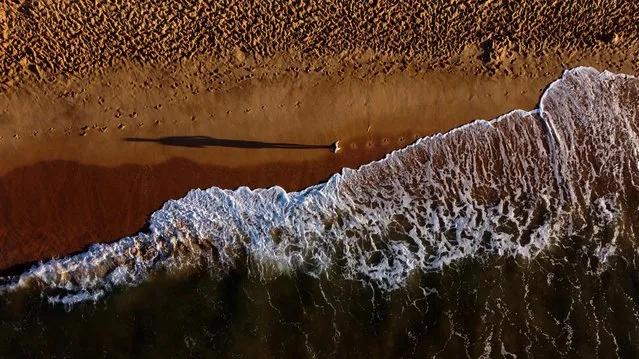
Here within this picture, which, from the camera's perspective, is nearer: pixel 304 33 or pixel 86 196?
pixel 86 196

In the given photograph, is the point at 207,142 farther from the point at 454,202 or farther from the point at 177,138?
the point at 454,202

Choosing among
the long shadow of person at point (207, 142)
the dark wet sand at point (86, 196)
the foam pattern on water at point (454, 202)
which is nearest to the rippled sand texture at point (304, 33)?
the foam pattern on water at point (454, 202)

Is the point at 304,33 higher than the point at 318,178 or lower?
higher

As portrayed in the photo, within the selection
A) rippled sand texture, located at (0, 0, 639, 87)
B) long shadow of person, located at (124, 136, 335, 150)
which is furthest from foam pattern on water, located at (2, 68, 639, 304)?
rippled sand texture, located at (0, 0, 639, 87)

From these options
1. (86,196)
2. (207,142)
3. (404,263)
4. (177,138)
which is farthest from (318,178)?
(86,196)

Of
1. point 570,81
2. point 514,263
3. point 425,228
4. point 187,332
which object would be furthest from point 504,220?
point 187,332

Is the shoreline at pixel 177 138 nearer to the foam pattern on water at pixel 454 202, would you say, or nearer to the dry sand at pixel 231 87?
the dry sand at pixel 231 87
